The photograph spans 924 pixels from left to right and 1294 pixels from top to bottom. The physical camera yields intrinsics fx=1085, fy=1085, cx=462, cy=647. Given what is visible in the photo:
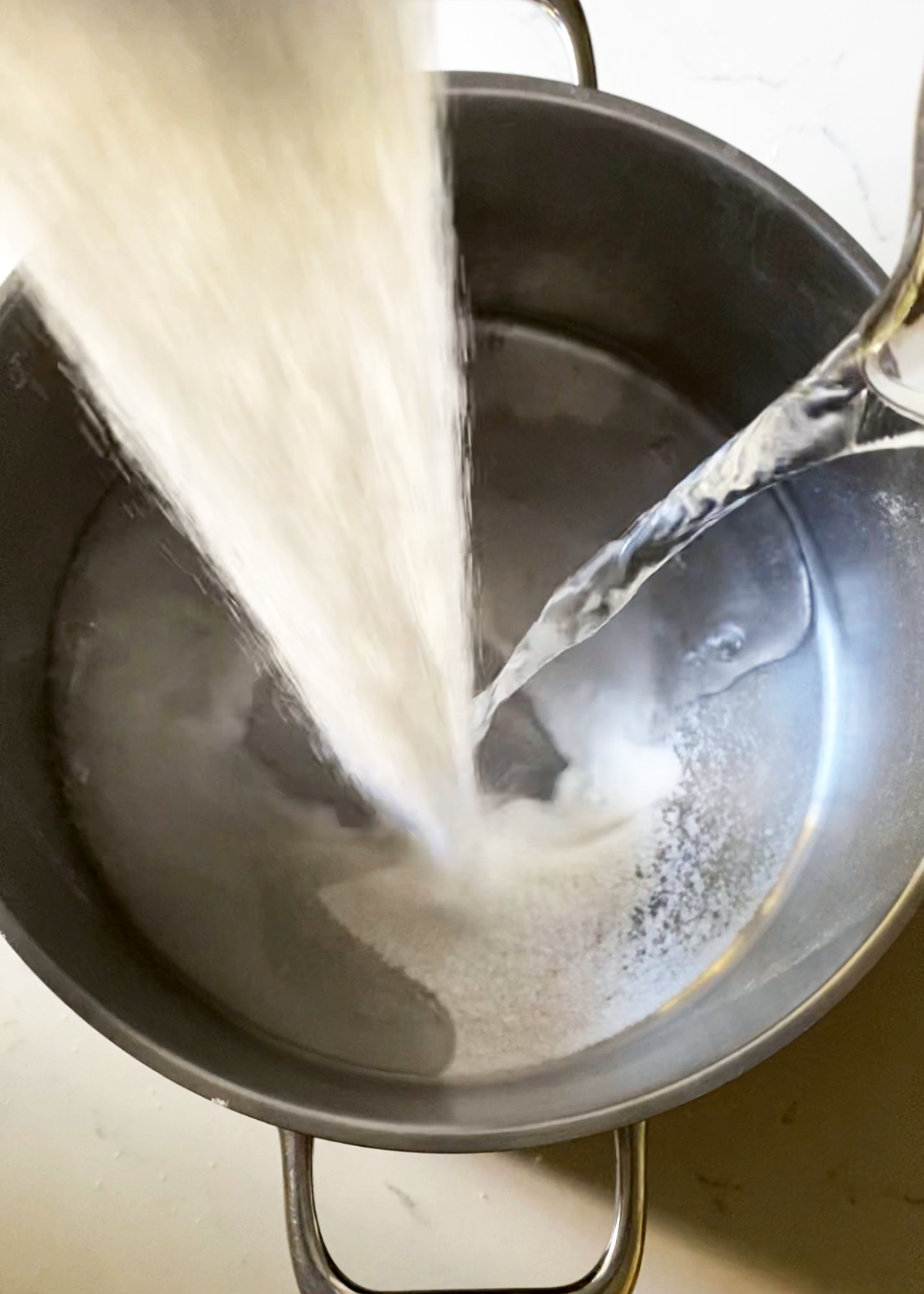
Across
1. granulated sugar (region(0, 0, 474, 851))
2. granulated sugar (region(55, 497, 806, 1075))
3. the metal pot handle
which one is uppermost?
the metal pot handle

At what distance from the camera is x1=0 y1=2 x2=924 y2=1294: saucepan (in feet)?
1.36

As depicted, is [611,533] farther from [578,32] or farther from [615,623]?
[578,32]

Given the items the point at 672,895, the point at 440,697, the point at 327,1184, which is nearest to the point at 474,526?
the point at 440,697

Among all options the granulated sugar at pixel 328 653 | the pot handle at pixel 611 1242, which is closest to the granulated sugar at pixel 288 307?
the granulated sugar at pixel 328 653

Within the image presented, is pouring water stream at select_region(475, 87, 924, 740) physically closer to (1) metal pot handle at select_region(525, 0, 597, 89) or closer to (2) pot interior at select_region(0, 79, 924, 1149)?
(2) pot interior at select_region(0, 79, 924, 1149)

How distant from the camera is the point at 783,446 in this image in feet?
1.72

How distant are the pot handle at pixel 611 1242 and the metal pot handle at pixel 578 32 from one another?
1.58 ft

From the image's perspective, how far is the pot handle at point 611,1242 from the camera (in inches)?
16.7

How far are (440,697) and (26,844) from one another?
21 centimetres

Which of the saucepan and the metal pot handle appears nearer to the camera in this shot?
the saucepan

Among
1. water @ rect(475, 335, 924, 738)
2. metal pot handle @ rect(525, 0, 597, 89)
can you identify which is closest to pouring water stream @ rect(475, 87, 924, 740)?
water @ rect(475, 335, 924, 738)

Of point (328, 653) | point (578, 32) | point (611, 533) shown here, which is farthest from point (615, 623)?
point (578, 32)

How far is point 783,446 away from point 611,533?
16cm

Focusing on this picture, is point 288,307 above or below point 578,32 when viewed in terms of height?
below
